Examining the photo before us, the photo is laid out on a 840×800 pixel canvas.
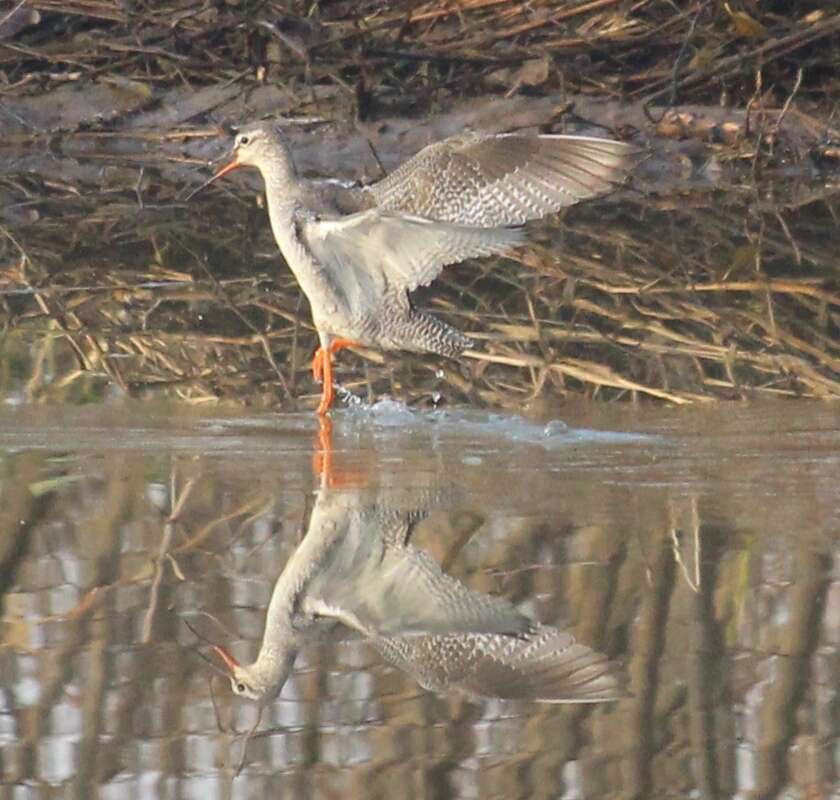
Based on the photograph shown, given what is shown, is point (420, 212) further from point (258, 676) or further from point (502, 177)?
point (258, 676)

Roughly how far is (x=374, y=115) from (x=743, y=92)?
92.6 inches

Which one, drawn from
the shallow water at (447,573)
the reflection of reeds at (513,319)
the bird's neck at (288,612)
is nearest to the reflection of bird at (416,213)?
the reflection of reeds at (513,319)

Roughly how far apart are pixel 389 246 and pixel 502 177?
18.5 inches

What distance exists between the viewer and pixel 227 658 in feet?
12.3

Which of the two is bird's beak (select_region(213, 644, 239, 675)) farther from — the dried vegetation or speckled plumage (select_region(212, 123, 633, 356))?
the dried vegetation

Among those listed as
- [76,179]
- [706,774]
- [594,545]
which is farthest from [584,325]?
[76,179]

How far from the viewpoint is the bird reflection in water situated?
3654 mm

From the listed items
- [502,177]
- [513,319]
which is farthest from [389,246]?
[513,319]

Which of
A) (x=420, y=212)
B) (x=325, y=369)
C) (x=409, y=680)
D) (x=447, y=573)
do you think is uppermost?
(x=420, y=212)

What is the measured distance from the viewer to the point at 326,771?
128 inches

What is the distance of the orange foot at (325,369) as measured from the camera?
6645 millimetres

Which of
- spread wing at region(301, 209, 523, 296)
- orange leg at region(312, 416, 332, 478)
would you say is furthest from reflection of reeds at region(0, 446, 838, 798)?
spread wing at region(301, 209, 523, 296)

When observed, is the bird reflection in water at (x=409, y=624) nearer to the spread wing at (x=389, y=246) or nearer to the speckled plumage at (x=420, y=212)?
the spread wing at (x=389, y=246)

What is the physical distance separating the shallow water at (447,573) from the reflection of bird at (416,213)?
464 mm
